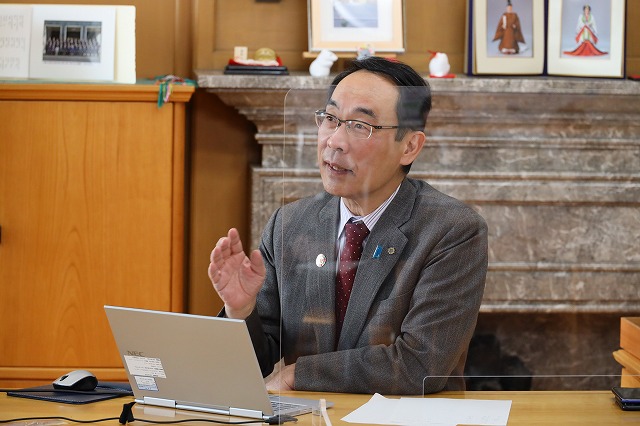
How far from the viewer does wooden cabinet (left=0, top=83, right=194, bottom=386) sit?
10.9 feet

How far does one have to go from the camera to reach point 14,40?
3.40m

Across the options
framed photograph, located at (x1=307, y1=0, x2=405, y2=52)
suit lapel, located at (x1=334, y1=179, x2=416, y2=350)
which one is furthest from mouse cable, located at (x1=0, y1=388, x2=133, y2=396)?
framed photograph, located at (x1=307, y1=0, x2=405, y2=52)

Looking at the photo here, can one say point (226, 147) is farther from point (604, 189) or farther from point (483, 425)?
point (483, 425)

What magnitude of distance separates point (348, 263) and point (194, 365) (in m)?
0.33

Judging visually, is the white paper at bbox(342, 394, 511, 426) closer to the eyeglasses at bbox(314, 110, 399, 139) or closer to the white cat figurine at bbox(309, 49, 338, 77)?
the eyeglasses at bbox(314, 110, 399, 139)

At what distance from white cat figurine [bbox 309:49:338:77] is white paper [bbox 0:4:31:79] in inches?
40.8

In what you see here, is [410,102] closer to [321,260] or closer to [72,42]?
[321,260]

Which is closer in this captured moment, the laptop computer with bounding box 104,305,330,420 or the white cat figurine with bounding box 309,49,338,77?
the laptop computer with bounding box 104,305,330,420

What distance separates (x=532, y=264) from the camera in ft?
5.85

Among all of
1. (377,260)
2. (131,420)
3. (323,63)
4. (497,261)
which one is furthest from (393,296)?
(323,63)

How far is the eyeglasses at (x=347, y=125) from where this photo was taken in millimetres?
1655

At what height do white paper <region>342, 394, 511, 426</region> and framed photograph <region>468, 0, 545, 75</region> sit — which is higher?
framed photograph <region>468, 0, 545, 75</region>

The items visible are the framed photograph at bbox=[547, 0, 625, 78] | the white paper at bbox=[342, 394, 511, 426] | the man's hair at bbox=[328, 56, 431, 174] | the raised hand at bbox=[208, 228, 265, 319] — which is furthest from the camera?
the framed photograph at bbox=[547, 0, 625, 78]

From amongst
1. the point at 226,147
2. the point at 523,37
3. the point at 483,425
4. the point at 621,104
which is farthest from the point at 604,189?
the point at 226,147
